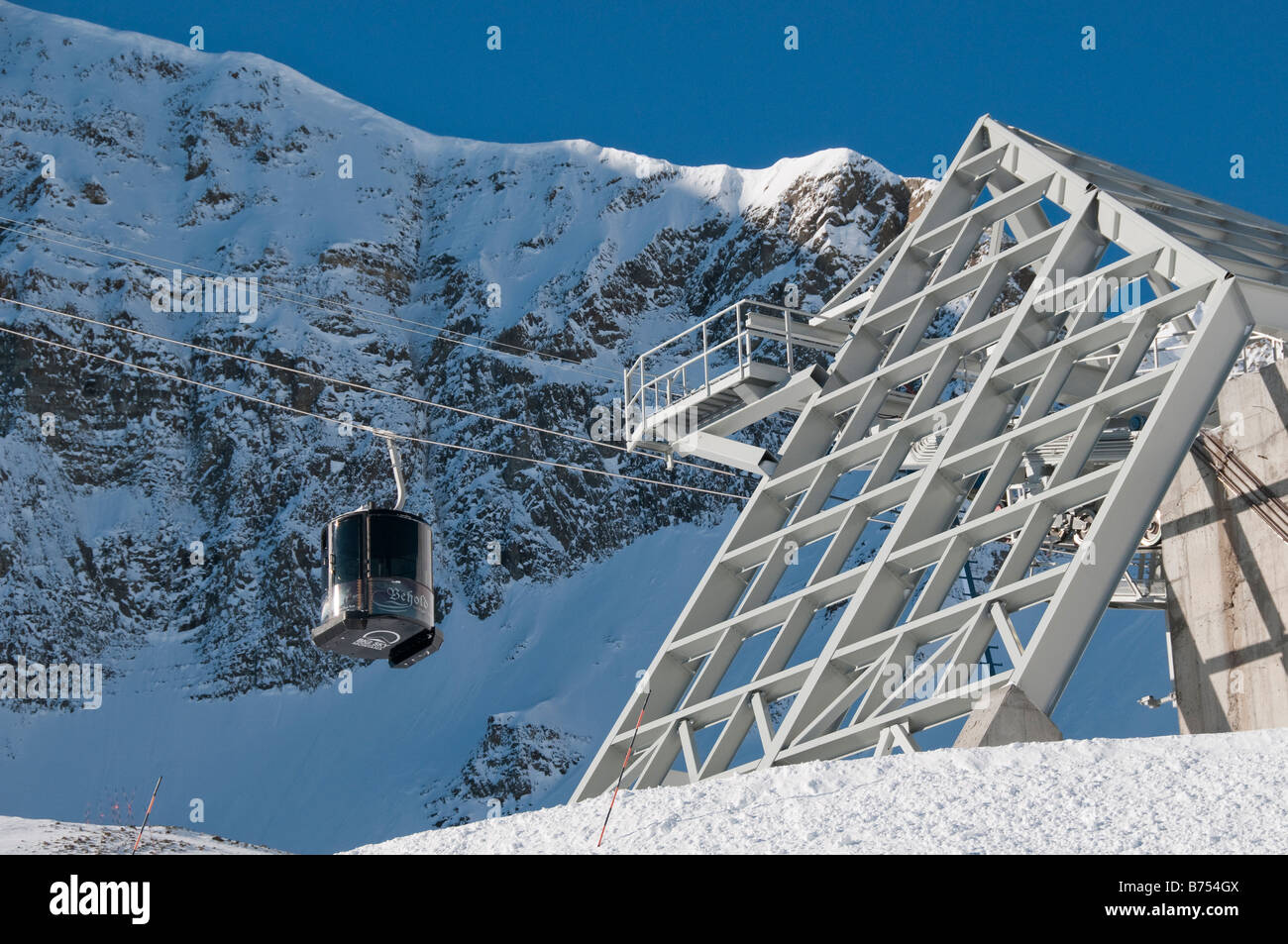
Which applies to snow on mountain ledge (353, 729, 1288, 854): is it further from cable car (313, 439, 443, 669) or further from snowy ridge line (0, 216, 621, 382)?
snowy ridge line (0, 216, 621, 382)

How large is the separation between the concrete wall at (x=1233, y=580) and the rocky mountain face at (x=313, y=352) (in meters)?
50.1

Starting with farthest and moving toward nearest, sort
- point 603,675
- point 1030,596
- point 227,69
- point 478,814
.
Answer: point 227,69 → point 603,675 → point 478,814 → point 1030,596

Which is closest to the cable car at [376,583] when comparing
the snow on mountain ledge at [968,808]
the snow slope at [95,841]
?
the snow slope at [95,841]

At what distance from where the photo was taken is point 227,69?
12825 cm

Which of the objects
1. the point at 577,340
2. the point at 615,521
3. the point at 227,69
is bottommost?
the point at 615,521

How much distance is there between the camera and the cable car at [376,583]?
51.5ft

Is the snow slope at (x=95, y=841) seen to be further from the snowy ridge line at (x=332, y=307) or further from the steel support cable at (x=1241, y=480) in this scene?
the snowy ridge line at (x=332, y=307)

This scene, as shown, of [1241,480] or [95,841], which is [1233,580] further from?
[95,841]

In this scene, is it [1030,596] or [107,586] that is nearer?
[1030,596]

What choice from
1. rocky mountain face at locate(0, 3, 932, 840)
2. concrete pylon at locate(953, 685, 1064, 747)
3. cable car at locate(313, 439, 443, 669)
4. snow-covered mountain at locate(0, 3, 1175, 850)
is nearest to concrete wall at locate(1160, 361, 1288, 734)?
concrete pylon at locate(953, 685, 1064, 747)

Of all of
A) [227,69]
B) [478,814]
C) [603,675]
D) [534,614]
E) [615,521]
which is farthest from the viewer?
[227,69]
